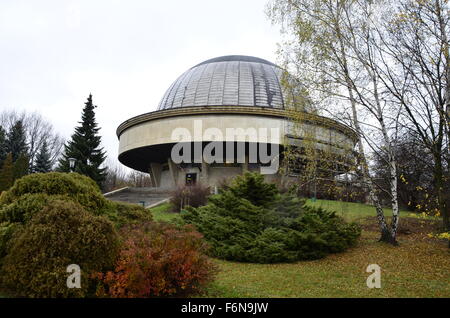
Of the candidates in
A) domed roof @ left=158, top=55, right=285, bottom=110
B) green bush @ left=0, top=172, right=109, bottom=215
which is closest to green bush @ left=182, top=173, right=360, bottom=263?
green bush @ left=0, top=172, right=109, bottom=215

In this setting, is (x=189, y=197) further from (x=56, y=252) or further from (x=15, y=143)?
(x=15, y=143)

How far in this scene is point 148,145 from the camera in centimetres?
2889

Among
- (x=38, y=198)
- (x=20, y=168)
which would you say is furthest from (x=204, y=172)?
(x=38, y=198)

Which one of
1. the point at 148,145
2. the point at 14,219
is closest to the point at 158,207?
the point at 148,145

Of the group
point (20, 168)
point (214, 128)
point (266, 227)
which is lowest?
point (266, 227)

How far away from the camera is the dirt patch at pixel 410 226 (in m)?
12.7

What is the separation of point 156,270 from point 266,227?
4.80m

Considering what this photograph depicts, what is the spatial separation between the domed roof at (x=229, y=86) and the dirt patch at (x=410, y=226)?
17.3m

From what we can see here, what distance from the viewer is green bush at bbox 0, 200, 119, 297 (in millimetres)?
4398

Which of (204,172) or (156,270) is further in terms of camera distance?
(204,172)

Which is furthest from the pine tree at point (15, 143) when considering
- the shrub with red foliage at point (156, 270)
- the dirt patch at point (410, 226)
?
the shrub with red foliage at point (156, 270)

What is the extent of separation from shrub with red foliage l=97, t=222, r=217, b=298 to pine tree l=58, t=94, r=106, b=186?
2672 cm

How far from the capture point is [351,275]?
7152 mm
